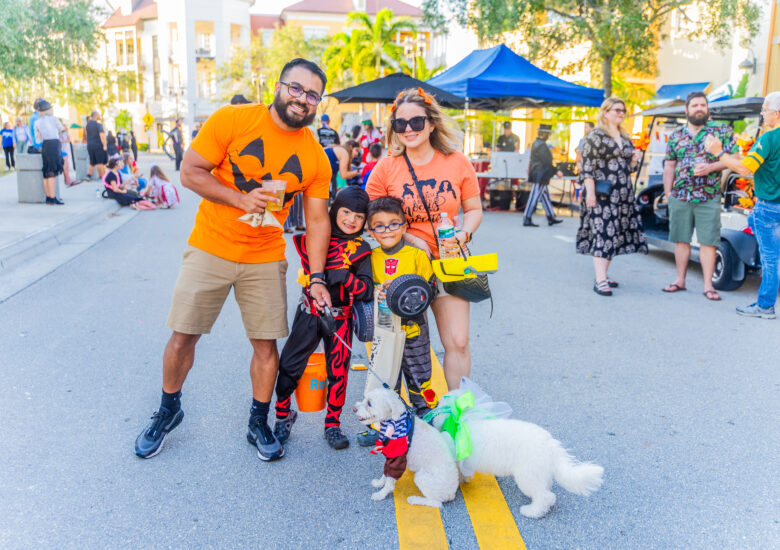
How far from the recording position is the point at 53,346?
5.21 m

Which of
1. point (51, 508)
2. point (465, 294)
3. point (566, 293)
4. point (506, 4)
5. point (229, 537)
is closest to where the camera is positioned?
point (229, 537)

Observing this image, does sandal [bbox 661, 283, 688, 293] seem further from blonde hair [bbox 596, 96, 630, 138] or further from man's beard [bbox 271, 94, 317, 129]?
man's beard [bbox 271, 94, 317, 129]

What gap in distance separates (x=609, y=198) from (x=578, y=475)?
16.1 ft

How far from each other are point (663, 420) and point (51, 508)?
322cm

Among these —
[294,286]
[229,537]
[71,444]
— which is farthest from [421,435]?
[294,286]

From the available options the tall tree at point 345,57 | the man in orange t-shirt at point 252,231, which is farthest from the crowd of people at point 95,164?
the tall tree at point 345,57

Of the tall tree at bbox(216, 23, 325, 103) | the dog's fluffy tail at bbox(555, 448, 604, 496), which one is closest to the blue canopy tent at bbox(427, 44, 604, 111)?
the dog's fluffy tail at bbox(555, 448, 604, 496)

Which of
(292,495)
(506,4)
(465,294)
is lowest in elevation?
(292,495)

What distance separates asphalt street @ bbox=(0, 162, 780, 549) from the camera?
2.82 m

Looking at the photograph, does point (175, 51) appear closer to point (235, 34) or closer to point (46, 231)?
point (235, 34)

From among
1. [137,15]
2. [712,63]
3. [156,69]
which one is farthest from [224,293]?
[137,15]

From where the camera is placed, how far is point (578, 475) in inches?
109

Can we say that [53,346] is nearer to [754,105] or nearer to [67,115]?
[754,105]

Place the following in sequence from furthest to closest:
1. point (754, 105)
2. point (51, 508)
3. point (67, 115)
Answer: point (67, 115) → point (754, 105) → point (51, 508)
